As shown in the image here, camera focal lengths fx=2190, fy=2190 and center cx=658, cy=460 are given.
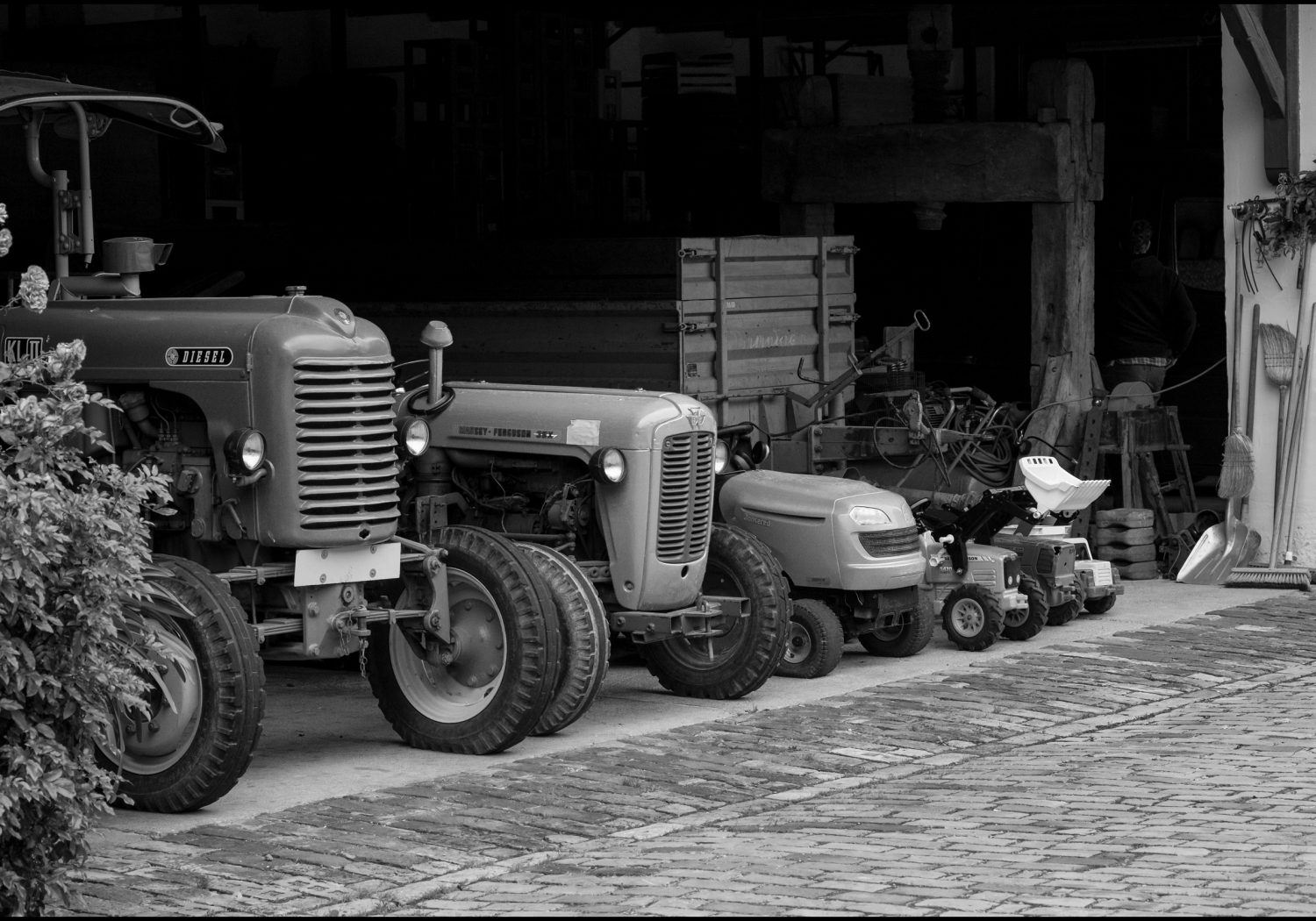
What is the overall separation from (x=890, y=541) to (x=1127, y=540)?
3945 millimetres

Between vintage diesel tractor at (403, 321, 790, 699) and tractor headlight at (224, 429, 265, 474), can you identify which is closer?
tractor headlight at (224, 429, 265, 474)

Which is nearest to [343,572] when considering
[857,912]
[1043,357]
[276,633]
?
[276,633]

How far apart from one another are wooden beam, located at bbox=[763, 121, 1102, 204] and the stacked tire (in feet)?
7.18

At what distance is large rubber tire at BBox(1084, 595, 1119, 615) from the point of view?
12000mm

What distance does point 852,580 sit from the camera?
10.0 m

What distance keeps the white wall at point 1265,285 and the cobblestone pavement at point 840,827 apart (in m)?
3.83

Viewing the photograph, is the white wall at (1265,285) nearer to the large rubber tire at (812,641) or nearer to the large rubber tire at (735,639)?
the large rubber tire at (812,641)

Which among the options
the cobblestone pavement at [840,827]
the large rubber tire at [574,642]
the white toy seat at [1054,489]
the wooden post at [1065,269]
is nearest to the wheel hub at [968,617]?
the white toy seat at [1054,489]

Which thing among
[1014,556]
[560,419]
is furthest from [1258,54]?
[560,419]

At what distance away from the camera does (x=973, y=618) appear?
35.4 ft

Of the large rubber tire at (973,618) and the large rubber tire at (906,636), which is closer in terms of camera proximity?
the large rubber tire at (906,636)

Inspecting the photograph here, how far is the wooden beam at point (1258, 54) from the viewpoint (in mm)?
12859

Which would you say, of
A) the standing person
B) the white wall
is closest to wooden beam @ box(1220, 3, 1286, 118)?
the white wall

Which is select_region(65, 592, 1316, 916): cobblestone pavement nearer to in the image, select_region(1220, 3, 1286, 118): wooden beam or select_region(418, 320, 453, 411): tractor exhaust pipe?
select_region(418, 320, 453, 411): tractor exhaust pipe
